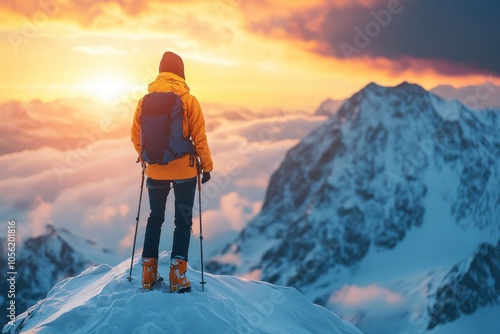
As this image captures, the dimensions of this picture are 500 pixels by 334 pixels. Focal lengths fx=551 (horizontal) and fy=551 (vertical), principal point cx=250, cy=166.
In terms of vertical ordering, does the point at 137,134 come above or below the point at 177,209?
above

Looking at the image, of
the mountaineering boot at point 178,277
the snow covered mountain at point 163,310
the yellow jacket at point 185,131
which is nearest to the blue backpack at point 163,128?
the yellow jacket at point 185,131

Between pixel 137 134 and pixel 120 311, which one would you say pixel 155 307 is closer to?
pixel 120 311

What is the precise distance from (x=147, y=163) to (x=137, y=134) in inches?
27.5

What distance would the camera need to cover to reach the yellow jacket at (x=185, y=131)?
35.6 feet

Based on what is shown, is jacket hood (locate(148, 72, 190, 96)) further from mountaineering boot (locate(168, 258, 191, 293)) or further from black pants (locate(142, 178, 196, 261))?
mountaineering boot (locate(168, 258, 191, 293))

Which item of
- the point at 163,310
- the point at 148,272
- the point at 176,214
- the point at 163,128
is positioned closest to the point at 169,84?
the point at 163,128

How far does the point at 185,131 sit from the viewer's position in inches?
429

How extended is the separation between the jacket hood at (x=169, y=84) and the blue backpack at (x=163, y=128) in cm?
17

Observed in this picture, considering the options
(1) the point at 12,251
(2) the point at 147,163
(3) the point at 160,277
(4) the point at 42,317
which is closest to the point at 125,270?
(3) the point at 160,277

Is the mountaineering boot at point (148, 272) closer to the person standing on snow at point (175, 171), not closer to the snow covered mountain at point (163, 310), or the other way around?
the person standing on snow at point (175, 171)

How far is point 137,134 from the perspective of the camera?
11453 mm

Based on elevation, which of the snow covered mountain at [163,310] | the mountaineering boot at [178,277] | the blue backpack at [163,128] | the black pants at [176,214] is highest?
the blue backpack at [163,128]

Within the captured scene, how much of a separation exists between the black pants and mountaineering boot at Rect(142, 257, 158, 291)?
0.11 meters

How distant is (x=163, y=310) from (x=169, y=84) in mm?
4380
